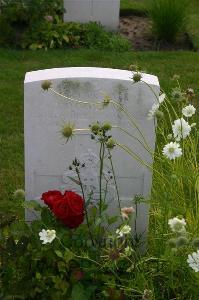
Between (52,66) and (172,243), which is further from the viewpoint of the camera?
(52,66)

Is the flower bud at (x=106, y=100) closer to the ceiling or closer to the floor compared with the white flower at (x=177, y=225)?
closer to the ceiling

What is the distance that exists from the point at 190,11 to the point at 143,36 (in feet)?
5.00

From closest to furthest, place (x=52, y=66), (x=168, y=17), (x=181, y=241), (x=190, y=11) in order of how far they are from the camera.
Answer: (x=181, y=241), (x=52, y=66), (x=168, y=17), (x=190, y=11)

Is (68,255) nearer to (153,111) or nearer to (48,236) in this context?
(48,236)

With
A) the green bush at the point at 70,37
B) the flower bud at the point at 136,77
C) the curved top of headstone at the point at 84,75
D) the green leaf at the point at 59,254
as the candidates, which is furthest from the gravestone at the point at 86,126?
the green bush at the point at 70,37

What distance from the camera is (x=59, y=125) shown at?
2.91 metres

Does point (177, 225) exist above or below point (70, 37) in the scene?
below

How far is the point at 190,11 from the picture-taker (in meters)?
8.68

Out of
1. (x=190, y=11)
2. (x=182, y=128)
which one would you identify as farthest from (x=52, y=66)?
(x=182, y=128)

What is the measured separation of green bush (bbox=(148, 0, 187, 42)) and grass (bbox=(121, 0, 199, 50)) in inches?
11.1

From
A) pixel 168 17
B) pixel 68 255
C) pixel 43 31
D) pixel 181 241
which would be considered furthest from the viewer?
pixel 168 17

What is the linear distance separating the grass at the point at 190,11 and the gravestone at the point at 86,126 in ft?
14.2

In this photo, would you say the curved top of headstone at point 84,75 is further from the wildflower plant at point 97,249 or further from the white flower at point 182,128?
the white flower at point 182,128

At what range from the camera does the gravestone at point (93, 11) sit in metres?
7.25
